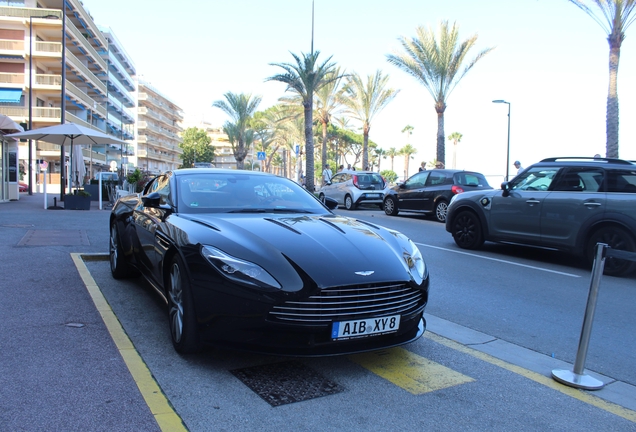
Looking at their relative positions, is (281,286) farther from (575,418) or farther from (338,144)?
(338,144)

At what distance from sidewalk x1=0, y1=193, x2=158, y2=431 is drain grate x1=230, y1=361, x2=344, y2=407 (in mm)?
684

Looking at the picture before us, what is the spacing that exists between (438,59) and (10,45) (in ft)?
123

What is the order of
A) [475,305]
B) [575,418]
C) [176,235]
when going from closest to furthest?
1. [575,418]
2. [176,235]
3. [475,305]

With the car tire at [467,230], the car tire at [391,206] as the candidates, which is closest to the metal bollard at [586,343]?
the car tire at [467,230]

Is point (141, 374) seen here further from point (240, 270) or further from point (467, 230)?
point (467, 230)

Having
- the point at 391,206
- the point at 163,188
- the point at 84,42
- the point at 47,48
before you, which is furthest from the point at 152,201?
the point at 84,42

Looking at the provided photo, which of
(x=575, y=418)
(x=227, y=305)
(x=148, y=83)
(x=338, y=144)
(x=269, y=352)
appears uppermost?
(x=148, y=83)

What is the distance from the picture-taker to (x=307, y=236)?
12.3 ft

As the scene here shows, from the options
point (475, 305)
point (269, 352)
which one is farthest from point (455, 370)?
point (475, 305)

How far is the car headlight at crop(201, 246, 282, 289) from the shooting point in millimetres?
3182

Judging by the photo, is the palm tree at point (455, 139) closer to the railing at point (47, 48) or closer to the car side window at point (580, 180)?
the railing at point (47, 48)

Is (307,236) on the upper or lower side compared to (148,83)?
lower

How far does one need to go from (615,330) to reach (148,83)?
333ft

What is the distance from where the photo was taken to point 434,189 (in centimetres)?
1590
